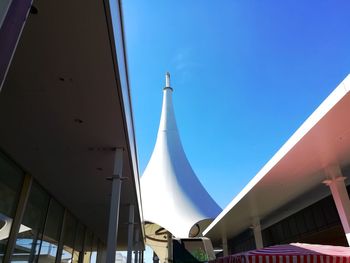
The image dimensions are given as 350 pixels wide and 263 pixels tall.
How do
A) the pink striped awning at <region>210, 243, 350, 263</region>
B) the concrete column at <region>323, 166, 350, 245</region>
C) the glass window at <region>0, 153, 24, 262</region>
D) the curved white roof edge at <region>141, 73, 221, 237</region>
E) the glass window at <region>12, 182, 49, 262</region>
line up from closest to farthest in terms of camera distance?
the pink striped awning at <region>210, 243, 350, 263</region>, the glass window at <region>0, 153, 24, 262</region>, the concrete column at <region>323, 166, 350, 245</region>, the glass window at <region>12, 182, 49, 262</region>, the curved white roof edge at <region>141, 73, 221, 237</region>

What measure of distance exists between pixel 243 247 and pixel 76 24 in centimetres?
1405

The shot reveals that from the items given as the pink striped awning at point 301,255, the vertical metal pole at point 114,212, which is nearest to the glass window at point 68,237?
the vertical metal pole at point 114,212

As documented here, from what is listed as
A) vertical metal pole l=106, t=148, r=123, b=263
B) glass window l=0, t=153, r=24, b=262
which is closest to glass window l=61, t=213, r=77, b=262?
glass window l=0, t=153, r=24, b=262

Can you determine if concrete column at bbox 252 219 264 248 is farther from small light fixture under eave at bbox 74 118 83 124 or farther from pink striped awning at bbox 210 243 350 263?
small light fixture under eave at bbox 74 118 83 124

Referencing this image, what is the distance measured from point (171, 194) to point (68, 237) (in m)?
10.4

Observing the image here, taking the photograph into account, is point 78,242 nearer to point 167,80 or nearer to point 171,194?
point 171,194

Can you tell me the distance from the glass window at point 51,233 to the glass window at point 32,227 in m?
0.33

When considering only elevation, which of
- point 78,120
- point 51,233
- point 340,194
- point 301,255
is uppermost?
point 78,120

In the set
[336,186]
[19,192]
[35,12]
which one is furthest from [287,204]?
[35,12]

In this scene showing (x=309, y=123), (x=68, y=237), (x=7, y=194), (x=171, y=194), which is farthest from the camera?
(x=171, y=194)

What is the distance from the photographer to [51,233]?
330 inches

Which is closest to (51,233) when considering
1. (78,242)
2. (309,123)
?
(78,242)

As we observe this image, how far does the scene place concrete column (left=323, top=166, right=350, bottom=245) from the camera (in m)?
5.95

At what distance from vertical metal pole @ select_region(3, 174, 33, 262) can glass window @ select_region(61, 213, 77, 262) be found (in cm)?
328
